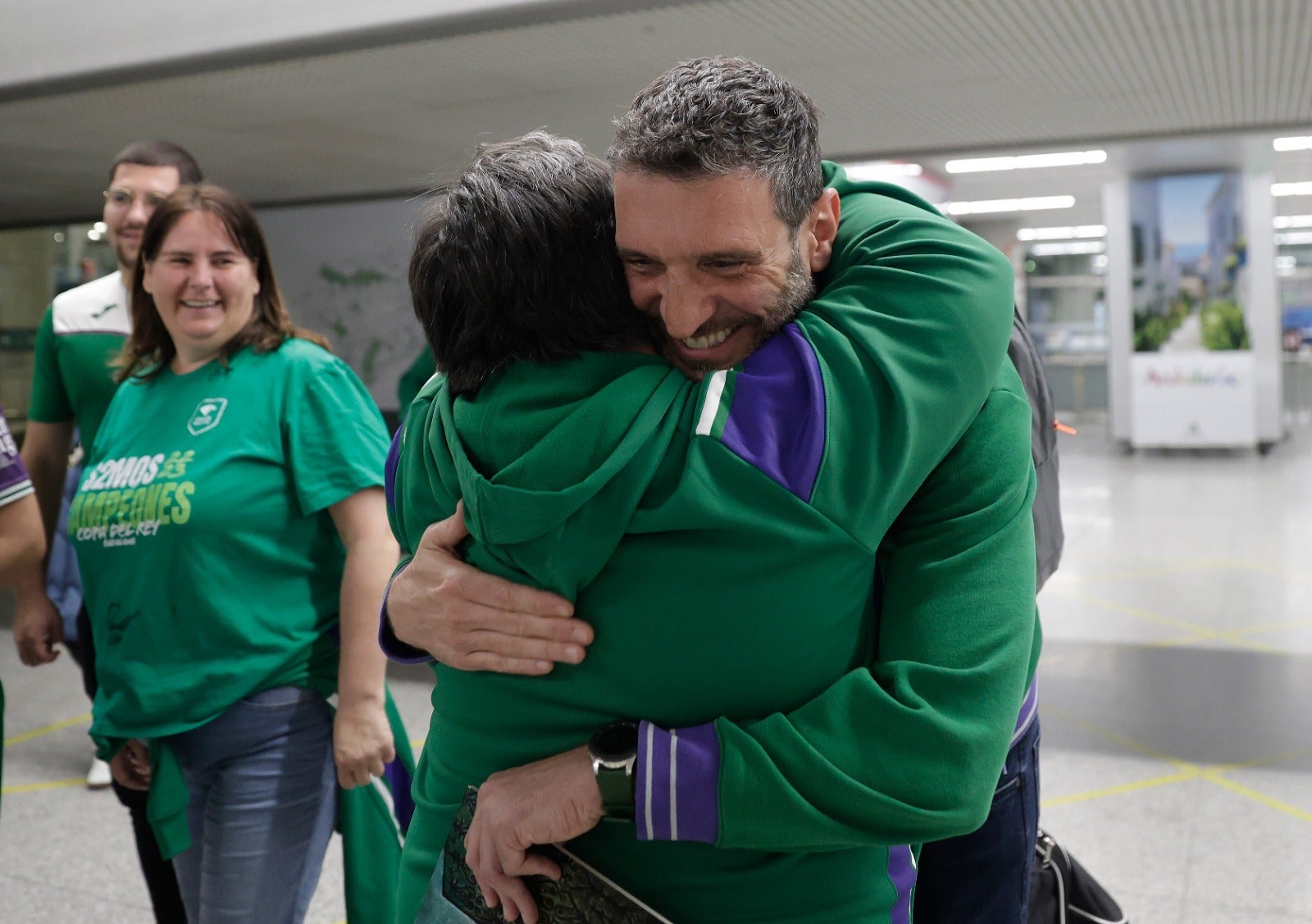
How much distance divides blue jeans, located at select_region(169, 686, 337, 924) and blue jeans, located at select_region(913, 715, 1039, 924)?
1165mm

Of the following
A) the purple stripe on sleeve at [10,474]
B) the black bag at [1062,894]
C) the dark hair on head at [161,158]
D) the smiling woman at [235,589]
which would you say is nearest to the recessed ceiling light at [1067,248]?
the dark hair on head at [161,158]

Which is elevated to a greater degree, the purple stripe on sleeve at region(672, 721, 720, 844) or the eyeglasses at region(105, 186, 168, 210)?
the eyeglasses at region(105, 186, 168, 210)

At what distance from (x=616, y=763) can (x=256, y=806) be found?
1330 millimetres

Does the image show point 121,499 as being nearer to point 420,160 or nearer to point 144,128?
point 144,128

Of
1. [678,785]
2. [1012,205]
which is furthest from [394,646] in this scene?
[1012,205]

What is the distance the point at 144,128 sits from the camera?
714 centimetres

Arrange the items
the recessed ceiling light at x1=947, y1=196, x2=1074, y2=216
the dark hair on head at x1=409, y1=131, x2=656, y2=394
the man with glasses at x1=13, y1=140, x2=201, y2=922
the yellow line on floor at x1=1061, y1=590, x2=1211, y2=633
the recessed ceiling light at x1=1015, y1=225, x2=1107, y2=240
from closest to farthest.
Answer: the dark hair on head at x1=409, y1=131, x2=656, y2=394, the man with glasses at x1=13, y1=140, x2=201, y2=922, the yellow line on floor at x1=1061, y1=590, x2=1211, y2=633, the recessed ceiling light at x1=947, y1=196, x2=1074, y2=216, the recessed ceiling light at x1=1015, y1=225, x2=1107, y2=240

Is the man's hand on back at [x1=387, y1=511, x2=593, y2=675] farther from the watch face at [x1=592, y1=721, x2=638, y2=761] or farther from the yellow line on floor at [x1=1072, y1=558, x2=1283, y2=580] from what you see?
the yellow line on floor at [x1=1072, y1=558, x2=1283, y2=580]

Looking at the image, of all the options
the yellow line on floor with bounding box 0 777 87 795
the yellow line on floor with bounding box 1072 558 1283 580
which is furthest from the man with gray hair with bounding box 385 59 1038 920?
the yellow line on floor with bounding box 1072 558 1283 580

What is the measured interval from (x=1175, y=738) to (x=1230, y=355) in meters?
11.3

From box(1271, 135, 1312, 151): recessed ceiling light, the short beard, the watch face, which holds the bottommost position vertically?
the watch face

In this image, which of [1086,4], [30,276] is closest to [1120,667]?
[1086,4]

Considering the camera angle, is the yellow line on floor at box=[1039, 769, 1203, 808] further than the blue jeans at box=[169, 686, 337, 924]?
Yes

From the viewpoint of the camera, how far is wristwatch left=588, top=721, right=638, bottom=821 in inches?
42.9
